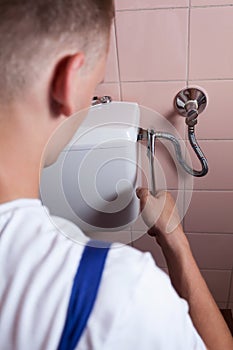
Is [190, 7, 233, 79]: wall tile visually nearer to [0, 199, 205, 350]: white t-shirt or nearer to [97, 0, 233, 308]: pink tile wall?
[97, 0, 233, 308]: pink tile wall

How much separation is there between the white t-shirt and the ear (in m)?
0.15

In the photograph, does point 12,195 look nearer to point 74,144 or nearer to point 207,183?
point 74,144

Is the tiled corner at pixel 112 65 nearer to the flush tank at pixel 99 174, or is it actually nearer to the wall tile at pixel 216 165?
the flush tank at pixel 99 174

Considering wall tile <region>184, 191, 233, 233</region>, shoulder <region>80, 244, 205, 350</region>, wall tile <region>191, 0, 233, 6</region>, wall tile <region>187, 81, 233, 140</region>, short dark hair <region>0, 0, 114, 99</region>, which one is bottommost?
wall tile <region>184, 191, 233, 233</region>

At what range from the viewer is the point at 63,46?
0.47 metres

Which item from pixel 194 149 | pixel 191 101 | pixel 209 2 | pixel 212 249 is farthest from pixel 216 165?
pixel 209 2

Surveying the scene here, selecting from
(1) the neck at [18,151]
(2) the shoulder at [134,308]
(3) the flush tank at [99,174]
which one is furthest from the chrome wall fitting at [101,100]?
(2) the shoulder at [134,308]

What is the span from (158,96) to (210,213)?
1.36ft

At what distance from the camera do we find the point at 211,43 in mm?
920

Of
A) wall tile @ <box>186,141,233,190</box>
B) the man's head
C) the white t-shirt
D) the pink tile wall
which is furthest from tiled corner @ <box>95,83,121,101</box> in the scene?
the white t-shirt

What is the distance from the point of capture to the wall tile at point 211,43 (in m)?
0.89

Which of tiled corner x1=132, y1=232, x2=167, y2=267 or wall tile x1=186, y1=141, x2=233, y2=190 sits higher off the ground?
wall tile x1=186, y1=141, x2=233, y2=190

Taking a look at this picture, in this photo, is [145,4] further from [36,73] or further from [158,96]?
[36,73]

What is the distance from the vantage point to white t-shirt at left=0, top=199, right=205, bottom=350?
40 centimetres
